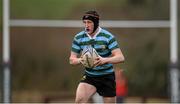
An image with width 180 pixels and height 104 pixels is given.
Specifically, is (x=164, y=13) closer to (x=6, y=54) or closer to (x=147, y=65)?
(x=147, y=65)

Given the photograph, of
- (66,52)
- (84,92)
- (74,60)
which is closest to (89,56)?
(74,60)

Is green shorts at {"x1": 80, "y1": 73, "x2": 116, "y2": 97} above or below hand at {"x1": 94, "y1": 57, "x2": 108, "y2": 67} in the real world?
below

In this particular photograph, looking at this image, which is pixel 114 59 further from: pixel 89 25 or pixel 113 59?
pixel 89 25

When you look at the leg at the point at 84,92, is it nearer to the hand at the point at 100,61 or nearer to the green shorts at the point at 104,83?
the green shorts at the point at 104,83

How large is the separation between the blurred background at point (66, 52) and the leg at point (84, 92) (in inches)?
291

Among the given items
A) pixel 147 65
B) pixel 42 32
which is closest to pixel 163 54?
→ pixel 147 65

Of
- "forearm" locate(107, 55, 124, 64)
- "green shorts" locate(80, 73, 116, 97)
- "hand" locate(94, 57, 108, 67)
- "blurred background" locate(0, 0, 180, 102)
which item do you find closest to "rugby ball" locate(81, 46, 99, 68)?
"hand" locate(94, 57, 108, 67)

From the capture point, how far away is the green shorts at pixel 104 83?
10.5m

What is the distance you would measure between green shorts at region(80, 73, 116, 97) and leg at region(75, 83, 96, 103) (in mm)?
65

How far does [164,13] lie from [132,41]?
3.09 feet

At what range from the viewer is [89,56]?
10086 millimetres

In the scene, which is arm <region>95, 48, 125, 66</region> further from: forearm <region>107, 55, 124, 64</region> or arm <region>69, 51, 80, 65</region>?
arm <region>69, 51, 80, 65</region>

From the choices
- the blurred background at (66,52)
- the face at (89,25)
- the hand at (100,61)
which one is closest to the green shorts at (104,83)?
the hand at (100,61)

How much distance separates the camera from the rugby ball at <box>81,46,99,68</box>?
1010cm
